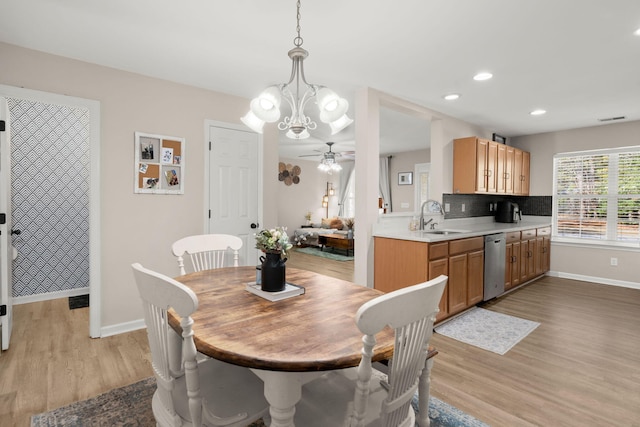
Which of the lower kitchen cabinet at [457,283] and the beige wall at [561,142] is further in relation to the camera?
the beige wall at [561,142]

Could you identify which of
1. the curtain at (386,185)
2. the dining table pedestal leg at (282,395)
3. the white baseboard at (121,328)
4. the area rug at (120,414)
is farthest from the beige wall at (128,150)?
the curtain at (386,185)

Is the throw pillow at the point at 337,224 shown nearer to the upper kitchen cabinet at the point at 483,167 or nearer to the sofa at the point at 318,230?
the sofa at the point at 318,230

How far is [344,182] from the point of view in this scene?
393 inches

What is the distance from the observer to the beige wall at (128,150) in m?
2.72

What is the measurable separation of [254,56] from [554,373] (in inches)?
131

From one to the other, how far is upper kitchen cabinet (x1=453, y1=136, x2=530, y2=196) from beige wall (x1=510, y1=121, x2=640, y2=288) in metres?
→ 0.68

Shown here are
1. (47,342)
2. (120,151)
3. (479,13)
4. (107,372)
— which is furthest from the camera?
(120,151)

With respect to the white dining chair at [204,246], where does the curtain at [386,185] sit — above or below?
above

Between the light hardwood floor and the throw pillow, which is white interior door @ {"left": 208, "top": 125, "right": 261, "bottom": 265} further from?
the throw pillow

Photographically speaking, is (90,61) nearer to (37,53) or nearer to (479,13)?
(37,53)

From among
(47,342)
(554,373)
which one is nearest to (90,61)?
(47,342)

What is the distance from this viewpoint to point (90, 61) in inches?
112

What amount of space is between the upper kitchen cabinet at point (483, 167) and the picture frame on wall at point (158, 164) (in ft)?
11.5

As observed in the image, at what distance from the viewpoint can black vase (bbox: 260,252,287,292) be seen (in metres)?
1.74
